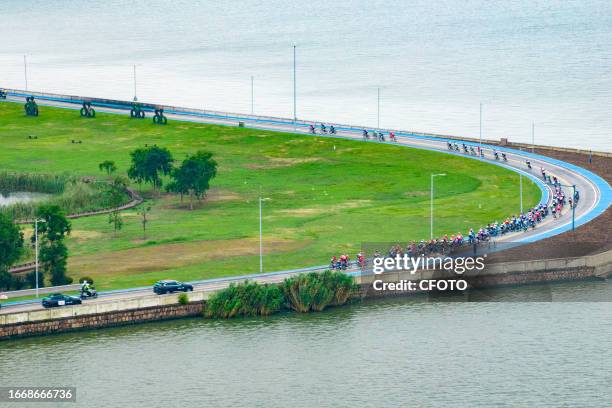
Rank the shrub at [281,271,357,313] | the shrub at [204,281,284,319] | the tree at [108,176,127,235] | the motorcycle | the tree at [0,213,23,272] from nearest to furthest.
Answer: the shrub at [204,281,284,319], the motorcycle, the shrub at [281,271,357,313], the tree at [0,213,23,272], the tree at [108,176,127,235]

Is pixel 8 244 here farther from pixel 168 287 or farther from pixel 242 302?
pixel 242 302

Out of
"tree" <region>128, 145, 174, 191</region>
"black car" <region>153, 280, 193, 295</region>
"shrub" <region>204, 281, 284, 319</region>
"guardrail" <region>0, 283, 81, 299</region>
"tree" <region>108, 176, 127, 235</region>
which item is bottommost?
"shrub" <region>204, 281, 284, 319</region>

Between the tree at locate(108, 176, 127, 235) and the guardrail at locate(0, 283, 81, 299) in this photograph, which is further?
the tree at locate(108, 176, 127, 235)

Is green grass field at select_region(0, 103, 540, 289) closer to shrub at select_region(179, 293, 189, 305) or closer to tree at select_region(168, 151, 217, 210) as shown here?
tree at select_region(168, 151, 217, 210)

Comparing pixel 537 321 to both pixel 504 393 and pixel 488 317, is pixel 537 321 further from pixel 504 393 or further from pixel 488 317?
pixel 504 393

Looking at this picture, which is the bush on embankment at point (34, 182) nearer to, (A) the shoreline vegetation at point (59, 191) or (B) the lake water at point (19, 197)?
Result: (A) the shoreline vegetation at point (59, 191)

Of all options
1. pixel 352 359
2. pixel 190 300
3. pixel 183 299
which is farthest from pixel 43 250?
pixel 352 359

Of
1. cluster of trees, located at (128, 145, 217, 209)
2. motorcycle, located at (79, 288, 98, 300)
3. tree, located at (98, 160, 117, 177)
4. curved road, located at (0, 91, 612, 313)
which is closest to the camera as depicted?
motorcycle, located at (79, 288, 98, 300)

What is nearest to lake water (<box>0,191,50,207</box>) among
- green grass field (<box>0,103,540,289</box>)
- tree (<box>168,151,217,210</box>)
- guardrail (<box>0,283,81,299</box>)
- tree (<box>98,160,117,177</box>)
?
tree (<box>98,160,117,177</box>)
